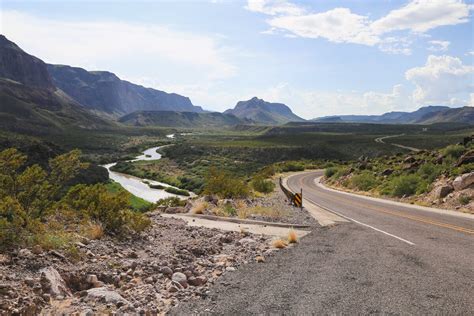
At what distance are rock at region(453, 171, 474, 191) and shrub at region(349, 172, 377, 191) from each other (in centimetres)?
1288

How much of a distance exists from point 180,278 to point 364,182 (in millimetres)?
32346

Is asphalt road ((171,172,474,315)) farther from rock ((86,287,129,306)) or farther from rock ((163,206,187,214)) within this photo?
rock ((163,206,187,214))

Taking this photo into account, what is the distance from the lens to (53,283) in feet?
21.4

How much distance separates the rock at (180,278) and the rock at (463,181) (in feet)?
63.6

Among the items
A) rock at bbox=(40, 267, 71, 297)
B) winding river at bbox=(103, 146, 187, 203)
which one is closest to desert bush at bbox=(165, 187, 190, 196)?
winding river at bbox=(103, 146, 187, 203)

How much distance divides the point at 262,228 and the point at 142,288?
8.17 m

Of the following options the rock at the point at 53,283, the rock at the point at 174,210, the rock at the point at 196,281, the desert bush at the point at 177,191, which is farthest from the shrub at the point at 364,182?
the rock at the point at 53,283

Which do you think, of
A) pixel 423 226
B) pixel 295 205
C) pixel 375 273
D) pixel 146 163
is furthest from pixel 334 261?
pixel 146 163

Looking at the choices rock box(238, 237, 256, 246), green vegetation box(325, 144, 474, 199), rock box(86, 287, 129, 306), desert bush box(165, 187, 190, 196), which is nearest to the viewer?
rock box(86, 287, 129, 306)

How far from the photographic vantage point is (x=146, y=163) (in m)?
101

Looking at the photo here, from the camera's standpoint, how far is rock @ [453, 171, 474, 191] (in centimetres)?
2142

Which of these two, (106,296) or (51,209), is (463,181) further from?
(106,296)

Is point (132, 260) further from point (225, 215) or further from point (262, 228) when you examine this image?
point (225, 215)

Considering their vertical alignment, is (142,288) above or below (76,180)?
above
